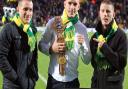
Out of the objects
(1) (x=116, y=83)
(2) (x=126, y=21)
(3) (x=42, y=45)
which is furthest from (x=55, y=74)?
(2) (x=126, y=21)

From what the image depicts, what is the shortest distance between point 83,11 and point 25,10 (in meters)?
29.5

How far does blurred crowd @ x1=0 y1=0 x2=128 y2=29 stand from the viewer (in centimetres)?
3517

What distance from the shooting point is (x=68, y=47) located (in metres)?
7.64

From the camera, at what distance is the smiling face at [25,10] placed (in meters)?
7.34

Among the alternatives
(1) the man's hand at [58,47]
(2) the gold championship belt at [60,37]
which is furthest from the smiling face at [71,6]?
(1) the man's hand at [58,47]

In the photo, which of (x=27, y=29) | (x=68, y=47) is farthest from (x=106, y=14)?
(x=27, y=29)

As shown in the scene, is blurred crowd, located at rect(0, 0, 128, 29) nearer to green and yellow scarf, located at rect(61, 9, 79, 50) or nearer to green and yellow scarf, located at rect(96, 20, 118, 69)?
green and yellow scarf, located at rect(61, 9, 79, 50)

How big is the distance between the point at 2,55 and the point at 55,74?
3.41ft

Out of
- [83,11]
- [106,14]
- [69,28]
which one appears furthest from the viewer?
[83,11]

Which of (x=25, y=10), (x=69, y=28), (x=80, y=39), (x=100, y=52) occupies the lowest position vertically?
(x=100, y=52)

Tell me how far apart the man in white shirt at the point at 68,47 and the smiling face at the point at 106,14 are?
40cm

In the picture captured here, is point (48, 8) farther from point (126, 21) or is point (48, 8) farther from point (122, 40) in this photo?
point (122, 40)

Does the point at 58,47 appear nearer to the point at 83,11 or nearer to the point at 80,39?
the point at 80,39

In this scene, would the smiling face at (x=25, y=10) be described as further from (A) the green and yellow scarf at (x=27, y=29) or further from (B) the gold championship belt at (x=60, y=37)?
(B) the gold championship belt at (x=60, y=37)
